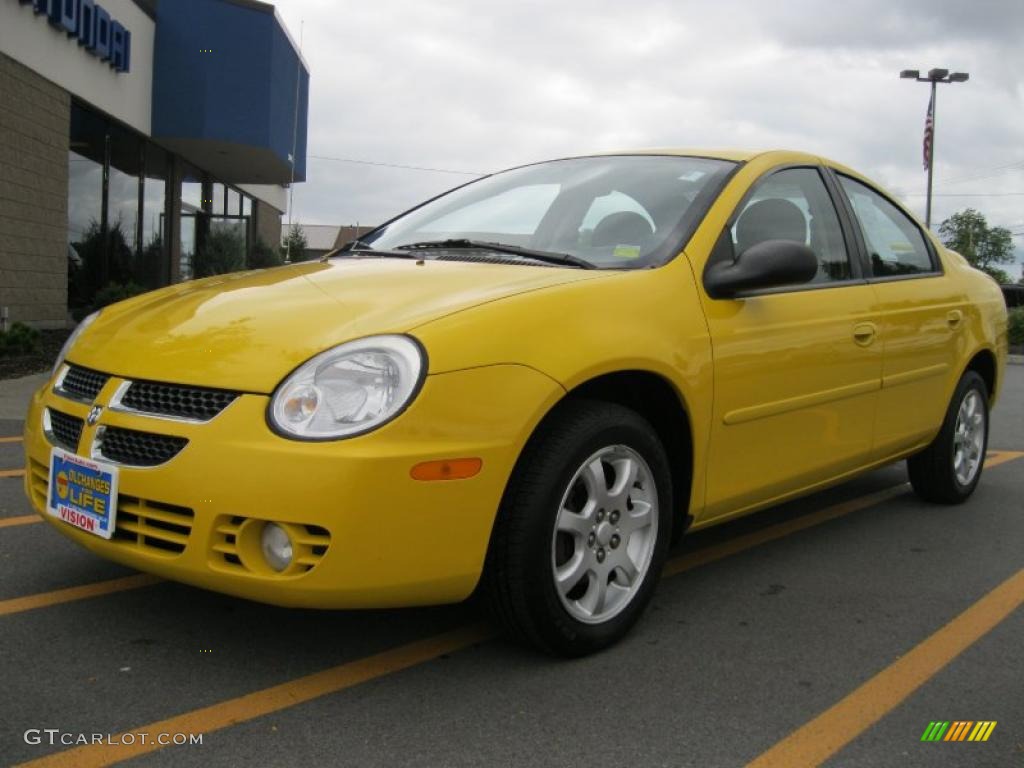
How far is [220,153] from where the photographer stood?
17.6 metres

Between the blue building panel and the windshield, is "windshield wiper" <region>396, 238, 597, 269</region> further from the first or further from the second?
the blue building panel

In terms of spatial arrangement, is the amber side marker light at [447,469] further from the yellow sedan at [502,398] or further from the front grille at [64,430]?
the front grille at [64,430]

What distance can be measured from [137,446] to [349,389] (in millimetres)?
583

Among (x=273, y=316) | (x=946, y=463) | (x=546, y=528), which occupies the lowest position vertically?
(x=946, y=463)

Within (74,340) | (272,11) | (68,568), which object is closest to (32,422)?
(74,340)

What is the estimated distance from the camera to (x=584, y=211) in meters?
3.64

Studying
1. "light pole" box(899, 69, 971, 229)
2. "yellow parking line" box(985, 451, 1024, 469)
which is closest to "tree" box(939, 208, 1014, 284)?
"light pole" box(899, 69, 971, 229)

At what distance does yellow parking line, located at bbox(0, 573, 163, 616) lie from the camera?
123 inches

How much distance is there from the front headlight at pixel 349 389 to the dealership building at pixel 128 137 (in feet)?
32.9

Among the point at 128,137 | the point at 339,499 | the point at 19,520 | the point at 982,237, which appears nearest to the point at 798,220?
the point at 339,499

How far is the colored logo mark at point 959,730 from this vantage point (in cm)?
248

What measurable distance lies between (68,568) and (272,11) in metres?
14.6

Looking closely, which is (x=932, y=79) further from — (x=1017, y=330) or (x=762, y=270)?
(x=762, y=270)

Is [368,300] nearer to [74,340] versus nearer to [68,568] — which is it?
[74,340]
